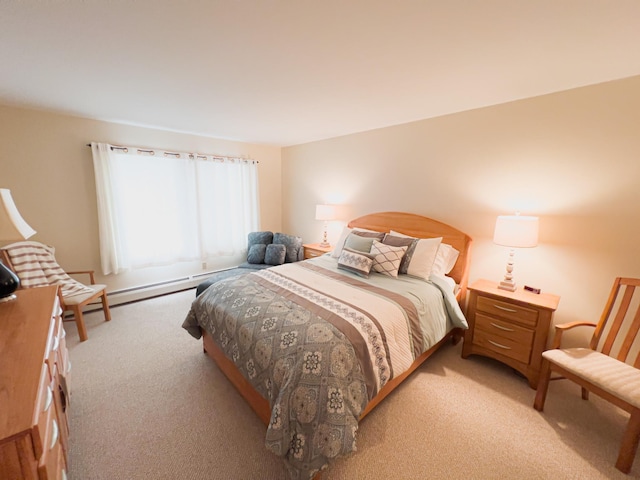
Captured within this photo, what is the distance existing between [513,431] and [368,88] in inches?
106

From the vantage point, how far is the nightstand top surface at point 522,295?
6.48 feet

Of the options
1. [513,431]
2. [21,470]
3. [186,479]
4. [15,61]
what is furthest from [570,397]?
[15,61]

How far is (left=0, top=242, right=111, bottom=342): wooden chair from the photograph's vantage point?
2.45 meters

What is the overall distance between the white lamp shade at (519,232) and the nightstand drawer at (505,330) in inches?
26.7

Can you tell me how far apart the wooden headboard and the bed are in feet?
0.04

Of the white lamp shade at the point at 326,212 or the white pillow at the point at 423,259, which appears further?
the white lamp shade at the point at 326,212

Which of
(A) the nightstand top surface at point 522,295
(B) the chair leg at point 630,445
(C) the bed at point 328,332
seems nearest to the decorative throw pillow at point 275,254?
(C) the bed at point 328,332

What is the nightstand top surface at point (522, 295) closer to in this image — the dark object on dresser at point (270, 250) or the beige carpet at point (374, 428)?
the beige carpet at point (374, 428)

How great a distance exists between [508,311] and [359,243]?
1.47 metres

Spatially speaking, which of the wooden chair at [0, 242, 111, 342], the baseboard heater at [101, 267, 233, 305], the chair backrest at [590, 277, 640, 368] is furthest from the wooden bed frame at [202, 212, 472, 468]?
the baseboard heater at [101, 267, 233, 305]

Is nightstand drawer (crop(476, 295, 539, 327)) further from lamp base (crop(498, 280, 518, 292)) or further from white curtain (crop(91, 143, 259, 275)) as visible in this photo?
white curtain (crop(91, 143, 259, 275))

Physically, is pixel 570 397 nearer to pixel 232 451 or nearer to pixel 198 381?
pixel 232 451

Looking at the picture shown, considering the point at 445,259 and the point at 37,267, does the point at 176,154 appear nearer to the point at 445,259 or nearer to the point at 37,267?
the point at 37,267

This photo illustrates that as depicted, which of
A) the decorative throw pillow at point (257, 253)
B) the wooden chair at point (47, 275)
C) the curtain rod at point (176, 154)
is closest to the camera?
the wooden chair at point (47, 275)
